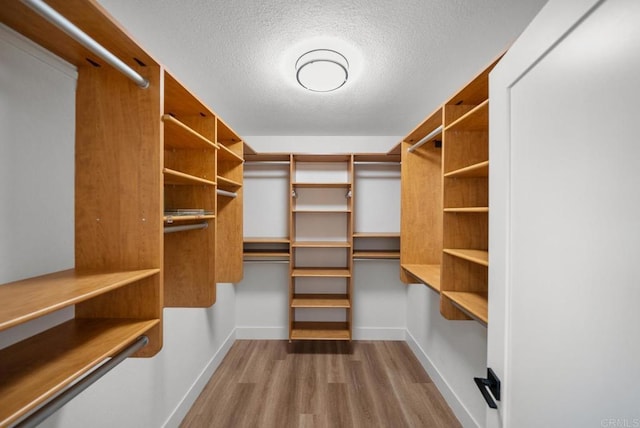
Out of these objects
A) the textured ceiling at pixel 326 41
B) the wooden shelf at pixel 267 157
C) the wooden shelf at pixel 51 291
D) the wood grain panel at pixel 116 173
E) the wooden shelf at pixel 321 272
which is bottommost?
the wooden shelf at pixel 321 272

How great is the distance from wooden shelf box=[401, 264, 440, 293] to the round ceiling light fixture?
1.46 meters

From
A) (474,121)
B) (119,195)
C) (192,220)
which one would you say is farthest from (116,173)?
(474,121)

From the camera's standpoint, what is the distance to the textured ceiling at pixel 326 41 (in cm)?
108

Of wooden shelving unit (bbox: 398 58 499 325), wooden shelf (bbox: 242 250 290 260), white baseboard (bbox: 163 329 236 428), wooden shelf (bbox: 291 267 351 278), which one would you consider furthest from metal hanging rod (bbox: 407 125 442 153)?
white baseboard (bbox: 163 329 236 428)

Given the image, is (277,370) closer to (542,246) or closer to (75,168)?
(75,168)

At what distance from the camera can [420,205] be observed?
223 cm

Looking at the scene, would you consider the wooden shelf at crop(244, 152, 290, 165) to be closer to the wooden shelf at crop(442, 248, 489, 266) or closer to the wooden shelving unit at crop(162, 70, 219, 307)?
the wooden shelving unit at crop(162, 70, 219, 307)

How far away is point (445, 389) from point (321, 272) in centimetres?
141

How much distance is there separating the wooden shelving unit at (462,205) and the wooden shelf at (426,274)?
0.54 feet

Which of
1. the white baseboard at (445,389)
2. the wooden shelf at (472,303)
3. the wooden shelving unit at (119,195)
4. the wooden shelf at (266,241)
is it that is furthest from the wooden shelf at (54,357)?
the white baseboard at (445,389)

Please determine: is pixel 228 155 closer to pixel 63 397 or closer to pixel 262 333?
pixel 63 397

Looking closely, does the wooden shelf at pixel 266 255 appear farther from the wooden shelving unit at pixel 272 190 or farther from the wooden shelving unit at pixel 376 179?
the wooden shelving unit at pixel 376 179

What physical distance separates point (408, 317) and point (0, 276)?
302cm

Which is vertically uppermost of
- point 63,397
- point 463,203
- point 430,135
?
point 430,135
